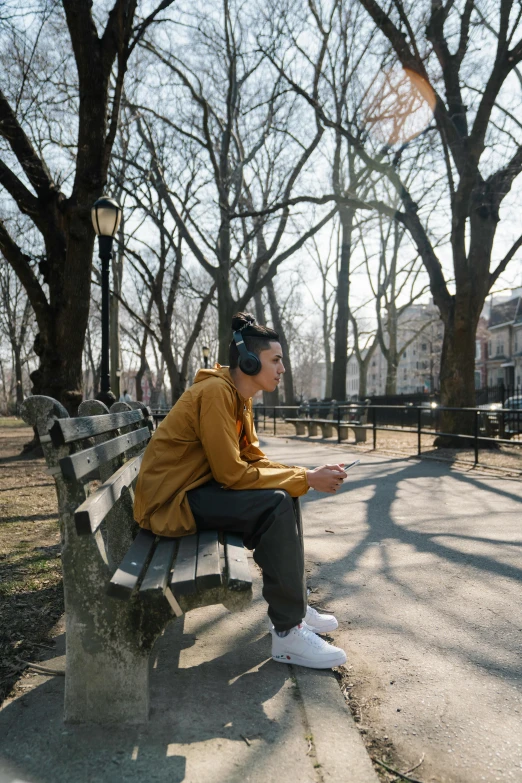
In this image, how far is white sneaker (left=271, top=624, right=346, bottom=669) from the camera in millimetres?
2729

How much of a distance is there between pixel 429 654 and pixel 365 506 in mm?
4009

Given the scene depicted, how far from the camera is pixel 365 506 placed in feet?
22.7

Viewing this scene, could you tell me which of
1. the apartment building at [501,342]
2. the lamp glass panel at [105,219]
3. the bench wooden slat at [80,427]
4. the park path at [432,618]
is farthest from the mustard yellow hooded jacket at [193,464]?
the apartment building at [501,342]

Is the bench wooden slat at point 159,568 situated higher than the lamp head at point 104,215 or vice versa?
the lamp head at point 104,215

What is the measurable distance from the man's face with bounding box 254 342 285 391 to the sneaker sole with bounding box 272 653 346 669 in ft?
3.75

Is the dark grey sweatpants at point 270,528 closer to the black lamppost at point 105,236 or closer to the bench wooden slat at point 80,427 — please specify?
the bench wooden slat at point 80,427

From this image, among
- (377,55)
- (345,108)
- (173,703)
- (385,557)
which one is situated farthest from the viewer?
(345,108)

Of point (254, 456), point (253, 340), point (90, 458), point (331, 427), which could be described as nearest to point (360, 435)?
point (331, 427)

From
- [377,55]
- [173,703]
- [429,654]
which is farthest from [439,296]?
[173,703]

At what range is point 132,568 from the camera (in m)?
2.18

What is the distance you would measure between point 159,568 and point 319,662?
37.0 inches

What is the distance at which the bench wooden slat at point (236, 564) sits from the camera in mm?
2088

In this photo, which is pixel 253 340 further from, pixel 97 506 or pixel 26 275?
pixel 26 275

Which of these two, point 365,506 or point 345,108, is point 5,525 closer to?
point 365,506
